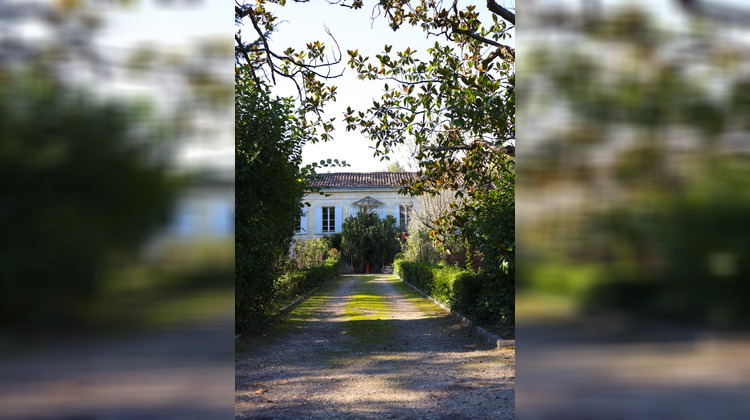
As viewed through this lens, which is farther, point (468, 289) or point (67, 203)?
point (468, 289)

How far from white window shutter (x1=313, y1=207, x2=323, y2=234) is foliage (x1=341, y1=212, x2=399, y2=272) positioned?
10.4ft

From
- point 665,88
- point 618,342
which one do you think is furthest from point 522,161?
point 618,342

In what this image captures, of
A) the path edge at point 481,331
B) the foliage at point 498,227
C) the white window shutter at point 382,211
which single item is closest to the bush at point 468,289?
the path edge at point 481,331

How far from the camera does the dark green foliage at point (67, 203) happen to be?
110 centimetres

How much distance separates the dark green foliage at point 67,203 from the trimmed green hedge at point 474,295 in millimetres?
5460

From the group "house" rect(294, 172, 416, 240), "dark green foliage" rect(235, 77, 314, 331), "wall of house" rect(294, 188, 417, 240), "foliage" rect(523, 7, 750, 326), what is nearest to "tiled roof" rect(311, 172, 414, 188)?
"house" rect(294, 172, 416, 240)

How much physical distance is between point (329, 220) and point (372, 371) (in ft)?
81.0

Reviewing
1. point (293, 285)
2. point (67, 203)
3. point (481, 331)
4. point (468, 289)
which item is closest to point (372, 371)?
point (481, 331)

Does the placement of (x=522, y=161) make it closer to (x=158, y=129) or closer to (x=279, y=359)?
(x=158, y=129)

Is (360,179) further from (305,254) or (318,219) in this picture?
(305,254)

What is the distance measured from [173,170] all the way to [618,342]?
1.05 meters

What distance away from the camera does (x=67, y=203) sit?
1117 mm

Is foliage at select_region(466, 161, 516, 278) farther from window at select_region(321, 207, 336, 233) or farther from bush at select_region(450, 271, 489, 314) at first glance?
window at select_region(321, 207, 336, 233)

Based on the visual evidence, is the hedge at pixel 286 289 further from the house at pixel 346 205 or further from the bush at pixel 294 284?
the house at pixel 346 205
